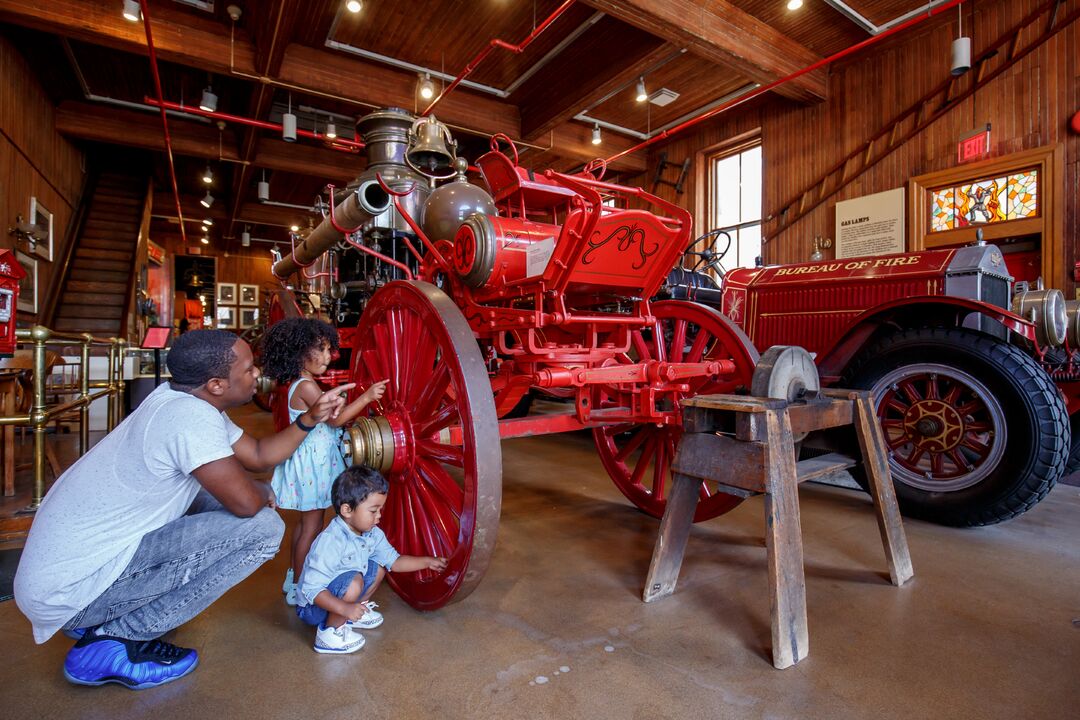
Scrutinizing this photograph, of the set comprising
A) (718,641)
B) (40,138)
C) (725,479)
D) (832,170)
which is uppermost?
(40,138)

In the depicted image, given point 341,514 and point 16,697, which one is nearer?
point 16,697

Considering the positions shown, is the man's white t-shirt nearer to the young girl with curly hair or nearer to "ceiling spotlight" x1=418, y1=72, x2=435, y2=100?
the young girl with curly hair

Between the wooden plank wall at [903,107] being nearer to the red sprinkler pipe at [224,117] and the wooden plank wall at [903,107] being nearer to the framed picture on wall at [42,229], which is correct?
the red sprinkler pipe at [224,117]

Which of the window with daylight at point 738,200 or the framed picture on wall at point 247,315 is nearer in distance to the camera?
the window with daylight at point 738,200

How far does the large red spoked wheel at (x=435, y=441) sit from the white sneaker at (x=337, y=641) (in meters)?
0.22

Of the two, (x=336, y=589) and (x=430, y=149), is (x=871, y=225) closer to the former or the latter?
(x=430, y=149)

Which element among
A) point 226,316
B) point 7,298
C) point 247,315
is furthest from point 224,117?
point 247,315

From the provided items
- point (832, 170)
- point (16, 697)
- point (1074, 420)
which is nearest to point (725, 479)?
point (16, 697)

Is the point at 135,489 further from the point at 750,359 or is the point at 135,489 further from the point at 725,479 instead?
the point at 750,359

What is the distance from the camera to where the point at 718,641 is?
1641mm

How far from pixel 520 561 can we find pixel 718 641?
2.94 feet

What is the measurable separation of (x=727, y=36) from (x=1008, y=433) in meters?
4.92

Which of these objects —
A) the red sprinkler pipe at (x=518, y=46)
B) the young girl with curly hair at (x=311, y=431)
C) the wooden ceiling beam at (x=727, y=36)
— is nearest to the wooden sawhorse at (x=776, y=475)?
the young girl with curly hair at (x=311, y=431)

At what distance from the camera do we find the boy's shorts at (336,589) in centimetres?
162
